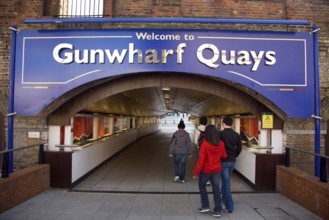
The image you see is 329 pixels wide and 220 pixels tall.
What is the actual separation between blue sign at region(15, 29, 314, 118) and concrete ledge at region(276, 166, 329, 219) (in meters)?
1.45

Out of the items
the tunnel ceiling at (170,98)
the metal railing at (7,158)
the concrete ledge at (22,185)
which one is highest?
the tunnel ceiling at (170,98)

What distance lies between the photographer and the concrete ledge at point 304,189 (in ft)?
14.8

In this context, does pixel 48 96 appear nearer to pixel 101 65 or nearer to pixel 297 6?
pixel 101 65

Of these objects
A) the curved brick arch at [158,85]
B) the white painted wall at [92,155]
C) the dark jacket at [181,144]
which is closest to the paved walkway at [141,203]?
the white painted wall at [92,155]

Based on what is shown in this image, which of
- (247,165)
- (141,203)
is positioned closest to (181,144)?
(247,165)

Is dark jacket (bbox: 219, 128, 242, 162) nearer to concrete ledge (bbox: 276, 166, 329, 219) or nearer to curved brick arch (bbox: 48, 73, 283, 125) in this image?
concrete ledge (bbox: 276, 166, 329, 219)

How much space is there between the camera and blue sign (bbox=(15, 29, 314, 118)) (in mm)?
5941

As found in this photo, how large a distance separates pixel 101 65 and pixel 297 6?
18.1ft

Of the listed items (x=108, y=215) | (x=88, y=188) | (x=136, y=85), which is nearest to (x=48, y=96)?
(x=136, y=85)

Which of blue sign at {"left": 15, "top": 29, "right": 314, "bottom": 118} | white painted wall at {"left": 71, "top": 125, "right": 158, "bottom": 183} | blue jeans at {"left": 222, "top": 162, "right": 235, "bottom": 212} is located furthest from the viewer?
white painted wall at {"left": 71, "top": 125, "right": 158, "bottom": 183}

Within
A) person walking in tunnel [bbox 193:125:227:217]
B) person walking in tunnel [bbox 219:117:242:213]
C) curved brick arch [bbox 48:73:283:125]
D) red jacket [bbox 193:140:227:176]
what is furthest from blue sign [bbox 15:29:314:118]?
red jacket [bbox 193:140:227:176]

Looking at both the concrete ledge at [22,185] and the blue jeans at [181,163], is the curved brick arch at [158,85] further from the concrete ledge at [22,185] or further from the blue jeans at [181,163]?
the blue jeans at [181,163]

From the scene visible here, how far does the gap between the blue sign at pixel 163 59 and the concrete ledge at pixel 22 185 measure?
1410 mm

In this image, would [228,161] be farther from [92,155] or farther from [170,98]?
[170,98]
